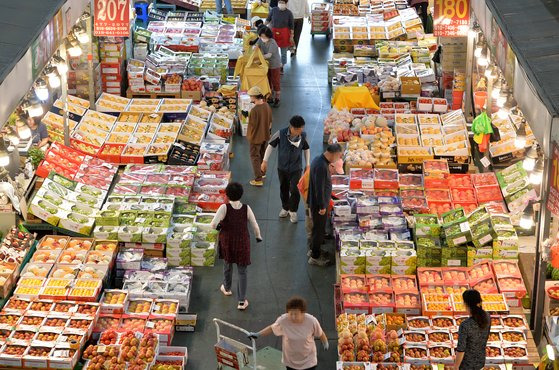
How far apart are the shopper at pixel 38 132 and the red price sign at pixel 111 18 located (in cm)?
218

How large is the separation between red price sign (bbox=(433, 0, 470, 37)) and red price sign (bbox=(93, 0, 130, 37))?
16.3ft

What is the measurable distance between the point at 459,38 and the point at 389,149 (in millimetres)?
3658

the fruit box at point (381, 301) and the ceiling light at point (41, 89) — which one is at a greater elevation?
the ceiling light at point (41, 89)

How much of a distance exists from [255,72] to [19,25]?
247 inches

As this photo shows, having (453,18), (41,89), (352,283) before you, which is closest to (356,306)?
(352,283)

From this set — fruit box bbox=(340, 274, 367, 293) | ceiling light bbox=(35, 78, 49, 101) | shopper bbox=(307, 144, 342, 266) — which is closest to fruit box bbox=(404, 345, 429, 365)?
fruit box bbox=(340, 274, 367, 293)

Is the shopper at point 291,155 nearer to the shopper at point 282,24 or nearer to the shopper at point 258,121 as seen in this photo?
the shopper at point 258,121

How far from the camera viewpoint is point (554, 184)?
1051cm

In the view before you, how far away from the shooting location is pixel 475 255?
12570mm

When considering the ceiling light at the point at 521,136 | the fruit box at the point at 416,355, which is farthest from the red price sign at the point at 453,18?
the fruit box at the point at 416,355

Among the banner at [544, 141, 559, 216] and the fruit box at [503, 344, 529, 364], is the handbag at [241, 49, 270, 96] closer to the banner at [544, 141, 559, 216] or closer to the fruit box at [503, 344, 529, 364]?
the banner at [544, 141, 559, 216]

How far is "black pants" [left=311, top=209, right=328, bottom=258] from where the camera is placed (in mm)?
13461

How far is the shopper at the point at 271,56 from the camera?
1950cm

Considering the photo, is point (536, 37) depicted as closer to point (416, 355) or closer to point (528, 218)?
point (528, 218)
